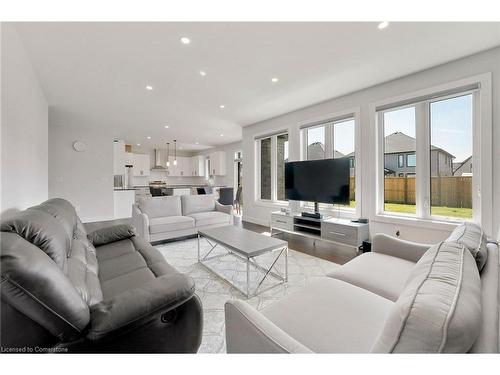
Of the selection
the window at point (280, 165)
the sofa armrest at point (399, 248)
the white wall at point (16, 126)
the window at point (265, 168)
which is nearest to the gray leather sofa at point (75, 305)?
the white wall at point (16, 126)

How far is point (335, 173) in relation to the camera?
3.49 meters

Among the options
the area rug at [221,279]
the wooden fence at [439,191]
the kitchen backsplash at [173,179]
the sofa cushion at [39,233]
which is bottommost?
the area rug at [221,279]

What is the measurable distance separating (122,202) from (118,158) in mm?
1395

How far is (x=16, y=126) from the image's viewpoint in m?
2.09

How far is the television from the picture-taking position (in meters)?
3.40

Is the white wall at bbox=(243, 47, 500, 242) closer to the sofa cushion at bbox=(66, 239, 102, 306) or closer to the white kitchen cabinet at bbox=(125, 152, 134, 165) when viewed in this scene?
the sofa cushion at bbox=(66, 239, 102, 306)

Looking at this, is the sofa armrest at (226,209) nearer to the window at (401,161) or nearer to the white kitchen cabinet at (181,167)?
the window at (401,161)

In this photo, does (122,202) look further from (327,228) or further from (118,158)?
(327,228)

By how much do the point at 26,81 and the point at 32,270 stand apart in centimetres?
276

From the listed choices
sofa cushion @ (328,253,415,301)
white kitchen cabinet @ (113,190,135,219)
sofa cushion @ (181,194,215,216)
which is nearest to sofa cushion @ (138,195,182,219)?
sofa cushion @ (181,194,215,216)

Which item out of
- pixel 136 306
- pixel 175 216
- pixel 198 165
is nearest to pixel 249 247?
pixel 136 306

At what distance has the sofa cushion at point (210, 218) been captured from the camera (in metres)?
4.13
